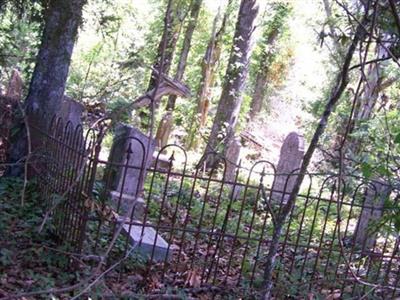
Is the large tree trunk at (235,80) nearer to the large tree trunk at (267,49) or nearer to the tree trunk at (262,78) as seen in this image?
the large tree trunk at (267,49)

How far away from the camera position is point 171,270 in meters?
4.79

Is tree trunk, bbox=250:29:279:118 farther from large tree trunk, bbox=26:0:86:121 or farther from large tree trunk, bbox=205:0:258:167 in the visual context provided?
large tree trunk, bbox=26:0:86:121

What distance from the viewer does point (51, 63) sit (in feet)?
20.7

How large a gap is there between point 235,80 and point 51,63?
5.89 metres

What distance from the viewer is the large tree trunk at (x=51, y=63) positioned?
20.6ft

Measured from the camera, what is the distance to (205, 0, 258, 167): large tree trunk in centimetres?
1138

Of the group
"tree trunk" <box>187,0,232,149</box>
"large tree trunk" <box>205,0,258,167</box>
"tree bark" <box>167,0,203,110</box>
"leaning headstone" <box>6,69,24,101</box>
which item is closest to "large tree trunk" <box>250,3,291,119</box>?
"tree bark" <box>167,0,203,110</box>

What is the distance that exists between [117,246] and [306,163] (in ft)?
7.43

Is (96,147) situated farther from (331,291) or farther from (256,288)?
(331,291)

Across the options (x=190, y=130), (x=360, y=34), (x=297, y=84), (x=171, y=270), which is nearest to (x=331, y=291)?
(x=171, y=270)

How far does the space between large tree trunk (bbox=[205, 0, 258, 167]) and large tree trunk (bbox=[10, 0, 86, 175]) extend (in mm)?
5435

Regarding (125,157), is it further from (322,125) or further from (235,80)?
(235,80)

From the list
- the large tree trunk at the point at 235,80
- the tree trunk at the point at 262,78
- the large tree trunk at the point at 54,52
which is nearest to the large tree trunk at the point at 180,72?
the large tree trunk at the point at 235,80

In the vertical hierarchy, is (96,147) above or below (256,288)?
above
